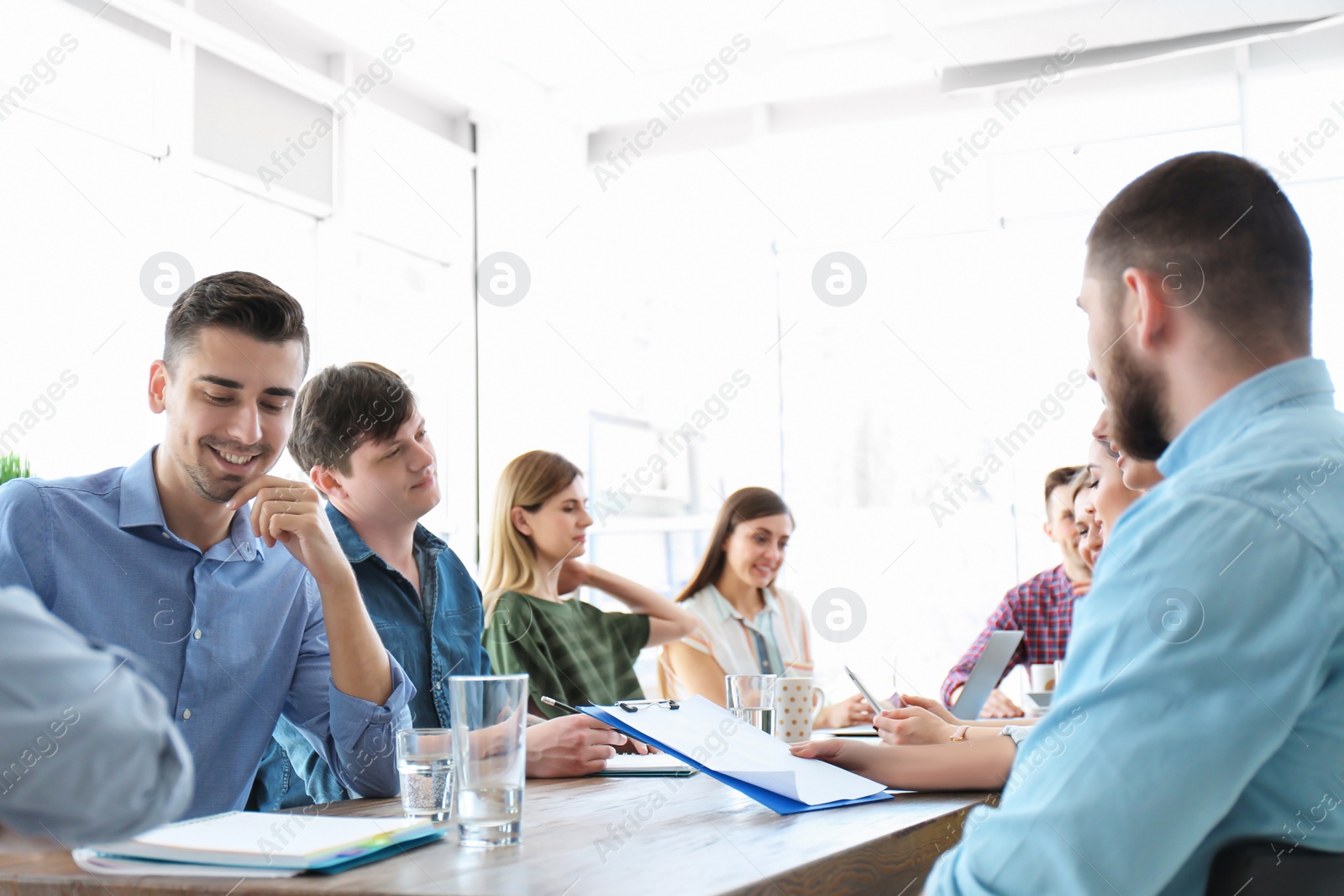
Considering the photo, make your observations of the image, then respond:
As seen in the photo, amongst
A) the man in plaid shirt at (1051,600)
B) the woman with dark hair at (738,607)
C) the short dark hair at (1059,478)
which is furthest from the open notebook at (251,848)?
the short dark hair at (1059,478)

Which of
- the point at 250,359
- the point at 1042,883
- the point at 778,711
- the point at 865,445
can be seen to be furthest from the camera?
the point at 865,445

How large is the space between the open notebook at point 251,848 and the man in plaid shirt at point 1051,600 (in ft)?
8.45

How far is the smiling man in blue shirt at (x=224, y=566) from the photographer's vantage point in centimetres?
153

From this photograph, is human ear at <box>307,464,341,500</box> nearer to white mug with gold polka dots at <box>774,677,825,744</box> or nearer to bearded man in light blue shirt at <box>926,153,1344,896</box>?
white mug with gold polka dots at <box>774,677,825,744</box>

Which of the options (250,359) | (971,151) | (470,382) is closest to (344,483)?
(250,359)

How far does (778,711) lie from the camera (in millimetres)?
2016

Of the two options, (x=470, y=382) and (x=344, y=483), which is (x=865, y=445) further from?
(x=344, y=483)

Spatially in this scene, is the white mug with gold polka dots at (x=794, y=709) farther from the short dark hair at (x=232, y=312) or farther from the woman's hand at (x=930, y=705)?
the short dark hair at (x=232, y=312)

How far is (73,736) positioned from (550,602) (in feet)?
7.05

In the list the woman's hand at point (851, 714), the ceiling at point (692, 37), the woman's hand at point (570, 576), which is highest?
the ceiling at point (692, 37)

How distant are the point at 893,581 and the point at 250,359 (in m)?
3.95

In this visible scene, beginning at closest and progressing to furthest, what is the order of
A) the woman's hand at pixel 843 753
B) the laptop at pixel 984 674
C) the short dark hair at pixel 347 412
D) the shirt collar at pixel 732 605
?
the woman's hand at pixel 843 753, the short dark hair at pixel 347 412, the laptop at pixel 984 674, the shirt collar at pixel 732 605

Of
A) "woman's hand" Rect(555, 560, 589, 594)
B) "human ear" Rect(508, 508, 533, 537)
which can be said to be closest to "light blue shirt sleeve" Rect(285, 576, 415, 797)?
"human ear" Rect(508, 508, 533, 537)

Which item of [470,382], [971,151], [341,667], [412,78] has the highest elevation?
[412,78]
